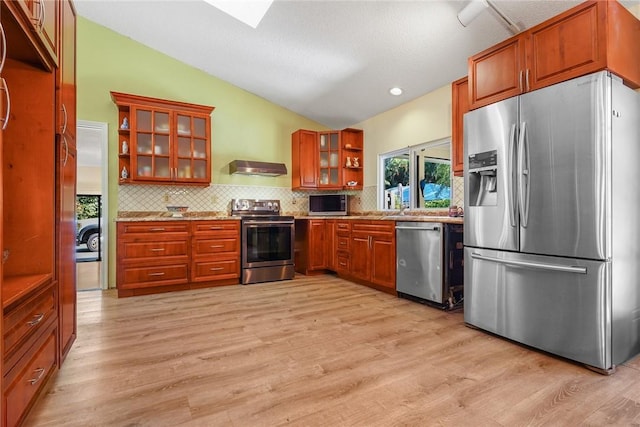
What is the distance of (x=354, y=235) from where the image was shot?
4184mm

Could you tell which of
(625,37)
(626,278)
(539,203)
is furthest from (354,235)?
(625,37)

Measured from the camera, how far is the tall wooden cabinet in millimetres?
1385

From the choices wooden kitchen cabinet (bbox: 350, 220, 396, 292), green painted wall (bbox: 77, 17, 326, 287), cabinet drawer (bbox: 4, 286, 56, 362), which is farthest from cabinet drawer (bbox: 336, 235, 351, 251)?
cabinet drawer (bbox: 4, 286, 56, 362)

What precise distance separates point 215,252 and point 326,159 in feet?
7.38

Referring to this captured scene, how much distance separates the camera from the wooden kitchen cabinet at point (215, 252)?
3934mm

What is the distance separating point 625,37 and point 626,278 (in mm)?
1462

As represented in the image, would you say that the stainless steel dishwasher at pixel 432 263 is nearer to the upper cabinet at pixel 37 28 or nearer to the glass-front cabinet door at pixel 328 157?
the glass-front cabinet door at pixel 328 157

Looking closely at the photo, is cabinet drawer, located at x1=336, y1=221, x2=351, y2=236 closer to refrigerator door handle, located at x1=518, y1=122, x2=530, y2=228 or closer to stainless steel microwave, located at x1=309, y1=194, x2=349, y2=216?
stainless steel microwave, located at x1=309, y1=194, x2=349, y2=216

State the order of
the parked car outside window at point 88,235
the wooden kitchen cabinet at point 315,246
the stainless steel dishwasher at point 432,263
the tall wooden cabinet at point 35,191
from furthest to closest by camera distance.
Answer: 1. the parked car outside window at point 88,235
2. the wooden kitchen cabinet at point 315,246
3. the stainless steel dishwasher at point 432,263
4. the tall wooden cabinet at point 35,191

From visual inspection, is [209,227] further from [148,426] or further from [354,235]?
[148,426]

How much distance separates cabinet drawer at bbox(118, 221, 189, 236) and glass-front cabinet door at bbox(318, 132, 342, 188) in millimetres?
2184

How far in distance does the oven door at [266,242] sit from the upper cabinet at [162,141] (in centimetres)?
90

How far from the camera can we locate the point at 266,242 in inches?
172

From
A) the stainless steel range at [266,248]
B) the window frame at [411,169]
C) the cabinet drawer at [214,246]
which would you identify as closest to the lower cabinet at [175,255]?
the cabinet drawer at [214,246]
